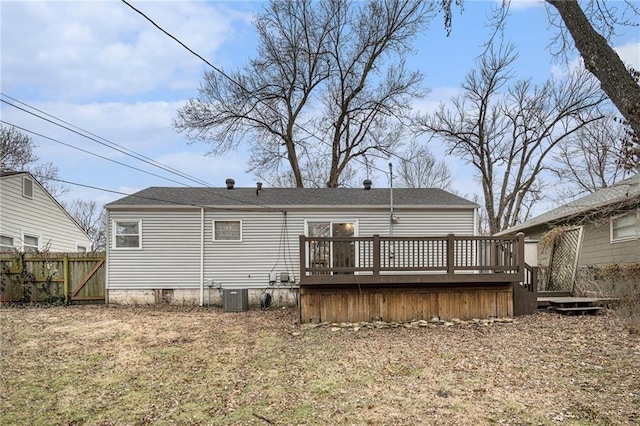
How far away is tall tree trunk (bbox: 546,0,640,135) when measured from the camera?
12.2ft

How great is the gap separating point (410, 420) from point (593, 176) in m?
23.1

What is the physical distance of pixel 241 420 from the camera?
4.24 m

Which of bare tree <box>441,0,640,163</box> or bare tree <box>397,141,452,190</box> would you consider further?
bare tree <box>397,141,452,190</box>

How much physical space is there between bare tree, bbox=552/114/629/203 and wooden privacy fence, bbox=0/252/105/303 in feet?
67.0

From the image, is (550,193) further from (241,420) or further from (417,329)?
(241,420)

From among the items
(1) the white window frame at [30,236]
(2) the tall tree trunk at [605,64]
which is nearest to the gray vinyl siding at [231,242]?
(1) the white window frame at [30,236]

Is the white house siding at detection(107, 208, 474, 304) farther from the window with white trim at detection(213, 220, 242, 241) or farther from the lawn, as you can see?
the lawn

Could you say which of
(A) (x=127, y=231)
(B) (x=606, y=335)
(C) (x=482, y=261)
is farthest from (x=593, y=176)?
(A) (x=127, y=231)

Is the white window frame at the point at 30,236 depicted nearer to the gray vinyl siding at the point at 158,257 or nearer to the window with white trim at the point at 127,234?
the gray vinyl siding at the point at 158,257

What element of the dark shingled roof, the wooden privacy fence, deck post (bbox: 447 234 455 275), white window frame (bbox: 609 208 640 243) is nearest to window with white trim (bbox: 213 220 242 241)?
the dark shingled roof

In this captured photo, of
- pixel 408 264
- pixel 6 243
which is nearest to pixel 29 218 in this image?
pixel 6 243

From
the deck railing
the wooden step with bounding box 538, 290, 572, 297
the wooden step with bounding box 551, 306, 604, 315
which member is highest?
the deck railing

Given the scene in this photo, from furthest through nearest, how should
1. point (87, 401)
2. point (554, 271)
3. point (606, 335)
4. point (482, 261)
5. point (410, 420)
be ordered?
1. point (554, 271)
2. point (482, 261)
3. point (606, 335)
4. point (87, 401)
5. point (410, 420)

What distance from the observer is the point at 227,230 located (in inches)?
484
